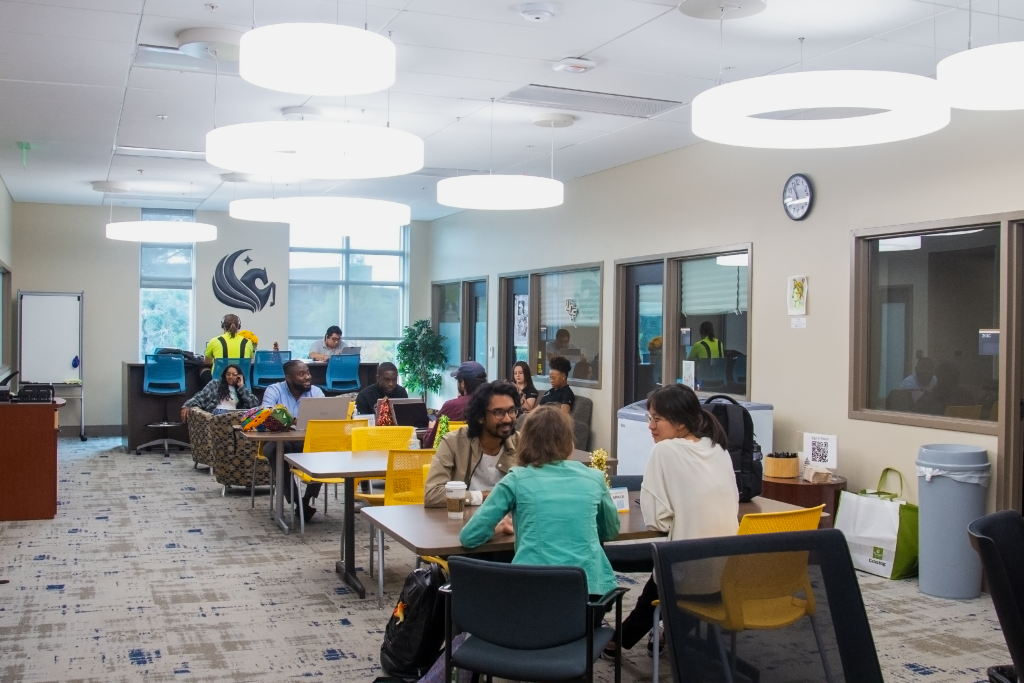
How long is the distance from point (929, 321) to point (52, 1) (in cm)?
548

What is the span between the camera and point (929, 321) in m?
6.26

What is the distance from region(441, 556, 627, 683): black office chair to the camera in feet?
9.16

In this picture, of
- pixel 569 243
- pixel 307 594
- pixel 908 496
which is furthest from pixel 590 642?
pixel 569 243

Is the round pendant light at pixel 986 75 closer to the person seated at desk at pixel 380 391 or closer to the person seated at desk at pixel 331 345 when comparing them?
the person seated at desk at pixel 380 391

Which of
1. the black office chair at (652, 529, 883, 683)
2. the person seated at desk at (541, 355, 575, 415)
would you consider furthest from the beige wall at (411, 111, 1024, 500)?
the black office chair at (652, 529, 883, 683)

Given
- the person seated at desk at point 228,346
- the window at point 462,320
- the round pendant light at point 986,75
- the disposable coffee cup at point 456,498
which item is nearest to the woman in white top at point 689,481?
the disposable coffee cup at point 456,498

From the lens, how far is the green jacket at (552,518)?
3.27 m

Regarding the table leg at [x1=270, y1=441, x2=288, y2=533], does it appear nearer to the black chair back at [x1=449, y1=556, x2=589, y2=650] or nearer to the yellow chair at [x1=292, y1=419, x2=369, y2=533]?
the yellow chair at [x1=292, y1=419, x2=369, y2=533]

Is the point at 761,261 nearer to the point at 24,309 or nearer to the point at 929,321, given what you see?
the point at 929,321

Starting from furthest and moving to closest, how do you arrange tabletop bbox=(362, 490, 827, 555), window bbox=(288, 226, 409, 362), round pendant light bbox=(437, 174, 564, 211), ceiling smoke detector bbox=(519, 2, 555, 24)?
window bbox=(288, 226, 409, 362)
round pendant light bbox=(437, 174, 564, 211)
ceiling smoke detector bbox=(519, 2, 555, 24)
tabletop bbox=(362, 490, 827, 555)

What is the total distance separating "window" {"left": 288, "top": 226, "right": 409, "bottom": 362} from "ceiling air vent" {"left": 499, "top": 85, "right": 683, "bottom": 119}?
7.60 m

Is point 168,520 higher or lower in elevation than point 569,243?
lower

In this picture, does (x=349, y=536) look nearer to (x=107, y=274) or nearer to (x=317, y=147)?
(x=317, y=147)

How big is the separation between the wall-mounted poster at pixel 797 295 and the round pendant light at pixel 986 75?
331cm
